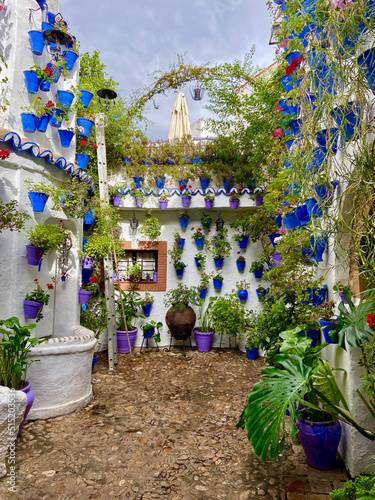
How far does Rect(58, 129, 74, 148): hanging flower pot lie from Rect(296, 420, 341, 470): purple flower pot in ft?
14.6

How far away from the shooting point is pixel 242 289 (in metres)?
6.78

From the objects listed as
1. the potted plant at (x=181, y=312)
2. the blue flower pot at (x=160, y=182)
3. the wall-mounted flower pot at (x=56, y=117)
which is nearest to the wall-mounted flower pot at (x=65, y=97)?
the wall-mounted flower pot at (x=56, y=117)

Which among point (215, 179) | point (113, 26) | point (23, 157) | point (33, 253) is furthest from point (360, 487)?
point (113, 26)

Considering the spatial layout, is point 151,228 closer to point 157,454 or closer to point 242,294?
point 242,294

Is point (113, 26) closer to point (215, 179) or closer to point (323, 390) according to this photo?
point (215, 179)

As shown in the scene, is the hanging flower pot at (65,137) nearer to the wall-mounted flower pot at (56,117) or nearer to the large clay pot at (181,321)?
the wall-mounted flower pot at (56,117)

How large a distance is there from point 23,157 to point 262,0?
4283 millimetres

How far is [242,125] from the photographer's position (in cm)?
664

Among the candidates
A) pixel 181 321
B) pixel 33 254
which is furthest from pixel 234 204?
pixel 33 254

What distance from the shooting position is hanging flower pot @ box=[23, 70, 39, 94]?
4027mm

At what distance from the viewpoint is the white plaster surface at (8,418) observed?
110 inches

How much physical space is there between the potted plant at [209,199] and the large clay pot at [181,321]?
6.83 feet

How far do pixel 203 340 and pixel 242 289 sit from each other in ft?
4.28

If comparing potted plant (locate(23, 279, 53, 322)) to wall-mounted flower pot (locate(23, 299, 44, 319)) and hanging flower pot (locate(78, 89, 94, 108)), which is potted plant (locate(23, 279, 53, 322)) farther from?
hanging flower pot (locate(78, 89, 94, 108))
